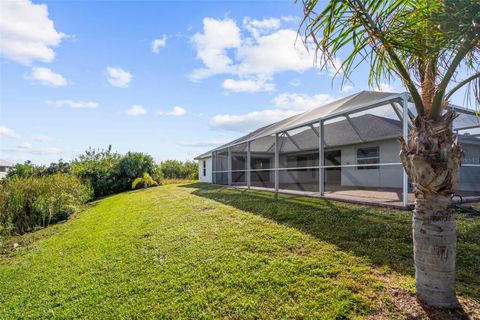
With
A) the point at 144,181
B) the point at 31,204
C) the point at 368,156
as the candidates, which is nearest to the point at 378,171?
the point at 368,156

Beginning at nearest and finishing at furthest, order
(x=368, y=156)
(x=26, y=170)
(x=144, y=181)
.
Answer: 1. (x=368, y=156)
2. (x=144, y=181)
3. (x=26, y=170)

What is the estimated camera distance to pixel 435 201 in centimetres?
230

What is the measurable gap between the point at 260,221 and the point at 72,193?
11.6m

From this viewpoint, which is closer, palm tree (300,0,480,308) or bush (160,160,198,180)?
palm tree (300,0,480,308)

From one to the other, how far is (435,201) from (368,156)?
11317 mm

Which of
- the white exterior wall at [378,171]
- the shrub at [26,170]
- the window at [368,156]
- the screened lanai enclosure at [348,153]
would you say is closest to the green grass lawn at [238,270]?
the screened lanai enclosure at [348,153]

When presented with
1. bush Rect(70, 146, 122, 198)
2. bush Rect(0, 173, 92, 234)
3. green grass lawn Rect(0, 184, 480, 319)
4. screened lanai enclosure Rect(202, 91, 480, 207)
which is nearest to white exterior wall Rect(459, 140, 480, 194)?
screened lanai enclosure Rect(202, 91, 480, 207)

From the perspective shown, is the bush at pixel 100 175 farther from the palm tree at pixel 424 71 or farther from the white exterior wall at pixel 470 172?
the white exterior wall at pixel 470 172

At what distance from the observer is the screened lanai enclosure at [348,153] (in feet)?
25.0

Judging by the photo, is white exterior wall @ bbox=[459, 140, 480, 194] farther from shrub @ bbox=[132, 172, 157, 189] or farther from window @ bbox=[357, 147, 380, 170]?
shrub @ bbox=[132, 172, 157, 189]

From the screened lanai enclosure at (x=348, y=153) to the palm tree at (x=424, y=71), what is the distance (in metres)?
3.46

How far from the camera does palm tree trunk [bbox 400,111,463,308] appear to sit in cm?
221

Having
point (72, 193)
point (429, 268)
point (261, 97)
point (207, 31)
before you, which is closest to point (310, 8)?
point (429, 268)

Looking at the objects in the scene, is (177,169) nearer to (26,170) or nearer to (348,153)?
(26,170)
